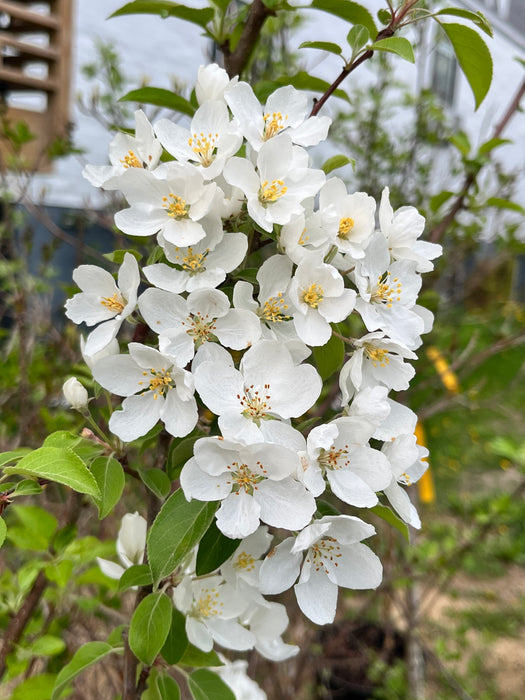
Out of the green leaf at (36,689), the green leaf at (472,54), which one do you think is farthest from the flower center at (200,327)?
the green leaf at (36,689)

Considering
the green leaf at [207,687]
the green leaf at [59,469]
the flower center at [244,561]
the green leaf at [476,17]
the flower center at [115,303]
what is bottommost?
the green leaf at [207,687]

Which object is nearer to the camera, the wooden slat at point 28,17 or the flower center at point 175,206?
the flower center at point 175,206

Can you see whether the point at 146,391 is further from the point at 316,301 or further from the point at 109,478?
the point at 316,301

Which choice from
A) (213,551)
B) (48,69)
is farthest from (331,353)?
(48,69)

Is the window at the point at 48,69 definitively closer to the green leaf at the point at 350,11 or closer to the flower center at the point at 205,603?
the green leaf at the point at 350,11

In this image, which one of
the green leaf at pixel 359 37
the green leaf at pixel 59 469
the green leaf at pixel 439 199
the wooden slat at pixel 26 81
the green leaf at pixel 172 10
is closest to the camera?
the green leaf at pixel 59 469

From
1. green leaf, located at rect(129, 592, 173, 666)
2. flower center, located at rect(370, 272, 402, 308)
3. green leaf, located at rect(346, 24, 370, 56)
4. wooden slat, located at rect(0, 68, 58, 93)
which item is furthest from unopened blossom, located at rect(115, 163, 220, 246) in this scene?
wooden slat, located at rect(0, 68, 58, 93)

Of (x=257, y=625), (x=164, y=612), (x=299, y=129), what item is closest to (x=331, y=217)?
(x=299, y=129)
